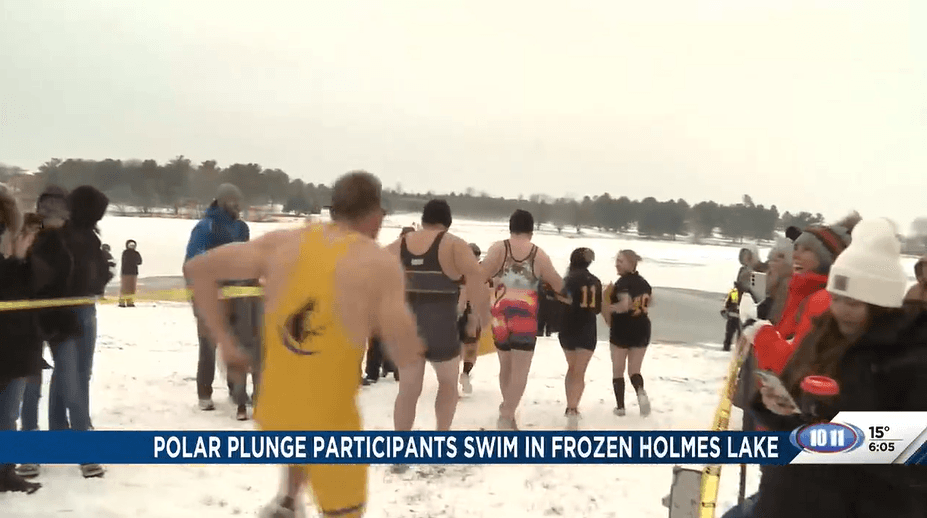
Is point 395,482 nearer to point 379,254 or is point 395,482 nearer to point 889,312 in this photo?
point 379,254

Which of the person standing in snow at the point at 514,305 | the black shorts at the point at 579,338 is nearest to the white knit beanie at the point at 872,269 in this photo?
the person standing in snow at the point at 514,305

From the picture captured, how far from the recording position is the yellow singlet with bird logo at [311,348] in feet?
4.19

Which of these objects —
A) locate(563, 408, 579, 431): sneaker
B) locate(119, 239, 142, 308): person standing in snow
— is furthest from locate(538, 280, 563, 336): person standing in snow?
locate(119, 239, 142, 308): person standing in snow

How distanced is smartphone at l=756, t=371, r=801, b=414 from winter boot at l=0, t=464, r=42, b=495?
2.17 metres

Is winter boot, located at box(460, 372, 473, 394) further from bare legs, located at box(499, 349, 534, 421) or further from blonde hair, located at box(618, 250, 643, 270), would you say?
blonde hair, located at box(618, 250, 643, 270)

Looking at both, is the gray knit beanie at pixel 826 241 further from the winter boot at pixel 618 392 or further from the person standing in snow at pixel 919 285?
the winter boot at pixel 618 392

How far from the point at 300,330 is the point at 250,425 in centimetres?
41

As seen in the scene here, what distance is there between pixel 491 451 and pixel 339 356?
54 cm

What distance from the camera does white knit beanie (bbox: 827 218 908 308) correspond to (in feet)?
3.76

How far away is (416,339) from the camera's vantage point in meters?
1.46

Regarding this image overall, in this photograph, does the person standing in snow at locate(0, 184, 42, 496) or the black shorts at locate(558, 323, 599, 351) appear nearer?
the person standing in snow at locate(0, 184, 42, 496)

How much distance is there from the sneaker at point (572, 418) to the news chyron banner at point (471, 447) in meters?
0.81

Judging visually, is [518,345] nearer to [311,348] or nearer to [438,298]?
[438,298]

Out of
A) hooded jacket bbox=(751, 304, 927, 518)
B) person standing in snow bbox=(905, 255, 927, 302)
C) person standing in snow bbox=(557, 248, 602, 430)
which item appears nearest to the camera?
hooded jacket bbox=(751, 304, 927, 518)
